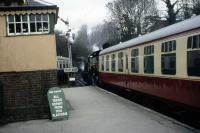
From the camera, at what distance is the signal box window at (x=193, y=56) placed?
9984 mm

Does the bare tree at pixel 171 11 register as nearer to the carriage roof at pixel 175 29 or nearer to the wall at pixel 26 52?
the carriage roof at pixel 175 29

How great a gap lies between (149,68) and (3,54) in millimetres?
5296

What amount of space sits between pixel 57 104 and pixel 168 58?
12.6 ft

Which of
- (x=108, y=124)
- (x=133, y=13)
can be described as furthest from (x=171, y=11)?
(x=108, y=124)

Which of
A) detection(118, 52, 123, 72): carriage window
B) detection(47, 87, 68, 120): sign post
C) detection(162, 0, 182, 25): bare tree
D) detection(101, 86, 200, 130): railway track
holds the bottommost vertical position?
detection(101, 86, 200, 130): railway track

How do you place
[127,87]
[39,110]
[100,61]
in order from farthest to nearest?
[100,61] < [127,87] < [39,110]

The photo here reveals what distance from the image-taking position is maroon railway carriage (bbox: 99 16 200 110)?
10344 millimetres

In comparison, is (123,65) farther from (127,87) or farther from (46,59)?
(46,59)

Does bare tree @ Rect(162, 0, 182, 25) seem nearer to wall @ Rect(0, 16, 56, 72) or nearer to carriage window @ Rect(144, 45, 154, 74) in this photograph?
carriage window @ Rect(144, 45, 154, 74)

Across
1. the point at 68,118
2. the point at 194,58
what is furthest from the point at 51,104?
the point at 194,58

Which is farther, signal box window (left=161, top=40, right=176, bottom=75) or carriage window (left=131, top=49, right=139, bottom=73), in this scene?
carriage window (left=131, top=49, right=139, bottom=73)

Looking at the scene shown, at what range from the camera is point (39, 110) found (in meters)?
14.1

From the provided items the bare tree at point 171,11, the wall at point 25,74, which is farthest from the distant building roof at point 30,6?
the bare tree at point 171,11

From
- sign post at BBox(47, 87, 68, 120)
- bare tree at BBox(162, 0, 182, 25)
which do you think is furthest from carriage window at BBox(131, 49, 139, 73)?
bare tree at BBox(162, 0, 182, 25)
